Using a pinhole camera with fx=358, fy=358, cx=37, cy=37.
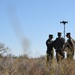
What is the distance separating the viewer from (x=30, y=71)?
9688mm

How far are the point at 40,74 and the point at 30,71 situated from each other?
2.20 ft

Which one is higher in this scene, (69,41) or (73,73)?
(69,41)

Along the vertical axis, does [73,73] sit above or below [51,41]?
below

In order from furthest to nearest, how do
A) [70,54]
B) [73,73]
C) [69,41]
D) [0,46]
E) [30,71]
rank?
1. [0,46]
2. [69,41]
3. [70,54]
4. [30,71]
5. [73,73]

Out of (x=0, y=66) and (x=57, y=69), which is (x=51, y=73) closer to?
(x=57, y=69)

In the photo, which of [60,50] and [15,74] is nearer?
[15,74]

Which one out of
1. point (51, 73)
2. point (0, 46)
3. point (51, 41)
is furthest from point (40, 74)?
point (0, 46)

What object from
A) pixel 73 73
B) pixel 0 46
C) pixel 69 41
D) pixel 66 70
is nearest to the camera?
pixel 73 73

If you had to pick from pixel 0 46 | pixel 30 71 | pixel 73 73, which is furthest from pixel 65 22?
pixel 0 46

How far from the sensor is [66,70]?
888 cm

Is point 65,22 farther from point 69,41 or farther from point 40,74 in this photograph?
point 40,74

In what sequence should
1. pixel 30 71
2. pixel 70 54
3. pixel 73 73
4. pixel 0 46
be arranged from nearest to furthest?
pixel 73 73 < pixel 30 71 < pixel 70 54 < pixel 0 46

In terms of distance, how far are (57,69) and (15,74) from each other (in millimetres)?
1098

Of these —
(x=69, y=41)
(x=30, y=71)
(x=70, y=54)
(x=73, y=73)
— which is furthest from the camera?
(x=69, y=41)
